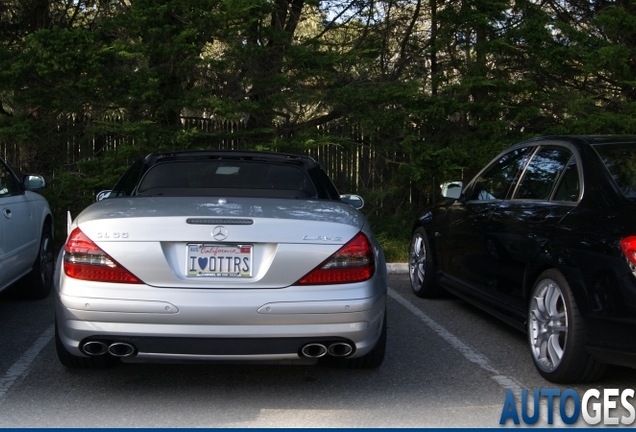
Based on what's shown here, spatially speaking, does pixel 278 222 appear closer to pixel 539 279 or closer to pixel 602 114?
pixel 539 279

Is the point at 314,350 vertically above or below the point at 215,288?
below

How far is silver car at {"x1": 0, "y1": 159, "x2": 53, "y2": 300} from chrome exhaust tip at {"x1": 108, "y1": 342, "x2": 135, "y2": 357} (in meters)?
2.17

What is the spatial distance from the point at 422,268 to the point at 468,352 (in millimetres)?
2153

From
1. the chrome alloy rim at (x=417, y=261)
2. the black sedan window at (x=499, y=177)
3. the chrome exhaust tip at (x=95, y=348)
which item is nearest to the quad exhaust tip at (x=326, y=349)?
the chrome exhaust tip at (x=95, y=348)

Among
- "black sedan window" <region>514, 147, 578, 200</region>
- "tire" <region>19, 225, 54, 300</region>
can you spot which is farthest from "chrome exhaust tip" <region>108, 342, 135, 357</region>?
"tire" <region>19, 225, 54, 300</region>

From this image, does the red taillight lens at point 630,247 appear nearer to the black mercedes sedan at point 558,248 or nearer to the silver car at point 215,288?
the black mercedes sedan at point 558,248

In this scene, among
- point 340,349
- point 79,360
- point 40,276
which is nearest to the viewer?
Answer: point 340,349

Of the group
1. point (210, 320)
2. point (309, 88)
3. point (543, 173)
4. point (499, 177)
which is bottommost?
point (210, 320)

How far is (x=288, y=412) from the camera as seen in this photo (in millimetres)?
4184

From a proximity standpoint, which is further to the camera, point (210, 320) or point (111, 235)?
point (111, 235)

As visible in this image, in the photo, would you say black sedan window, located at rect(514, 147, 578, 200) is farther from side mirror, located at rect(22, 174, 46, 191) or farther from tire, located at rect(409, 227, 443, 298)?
side mirror, located at rect(22, 174, 46, 191)

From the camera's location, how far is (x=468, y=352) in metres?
5.55

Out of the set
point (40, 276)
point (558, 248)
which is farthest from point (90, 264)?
point (40, 276)

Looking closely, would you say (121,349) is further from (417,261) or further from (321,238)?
(417,261)
